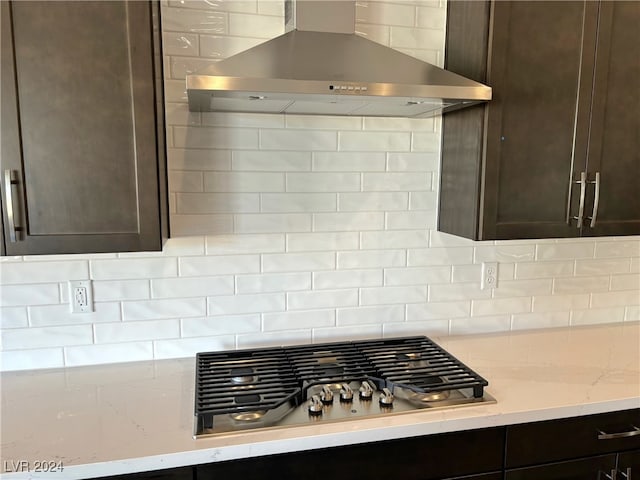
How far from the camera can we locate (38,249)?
1.32 meters


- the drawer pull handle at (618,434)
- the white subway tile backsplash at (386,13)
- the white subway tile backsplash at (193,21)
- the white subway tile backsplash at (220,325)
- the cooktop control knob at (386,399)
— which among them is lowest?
the drawer pull handle at (618,434)

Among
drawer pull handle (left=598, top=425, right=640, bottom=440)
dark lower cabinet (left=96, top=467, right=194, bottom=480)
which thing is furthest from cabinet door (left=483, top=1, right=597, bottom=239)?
dark lower cabinet (left=96, top=467, right=194, bottom=480)

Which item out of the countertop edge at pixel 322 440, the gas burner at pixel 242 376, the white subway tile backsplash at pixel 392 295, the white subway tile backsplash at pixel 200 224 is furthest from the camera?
the white subway tile backsplash at pixel 392 295

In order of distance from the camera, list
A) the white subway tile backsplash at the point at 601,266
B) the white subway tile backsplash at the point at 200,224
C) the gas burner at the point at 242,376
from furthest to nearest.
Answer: the white subway tile backsplash at the point at 601,266 < the white subway tile backsplash at the point at 200,224 < the gas burner at the point at 242,376

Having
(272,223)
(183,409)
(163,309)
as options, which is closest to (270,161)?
(272,223)

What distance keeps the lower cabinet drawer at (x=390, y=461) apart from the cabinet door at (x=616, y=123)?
0.87 m

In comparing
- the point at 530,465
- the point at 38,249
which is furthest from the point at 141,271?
the point at 530,465

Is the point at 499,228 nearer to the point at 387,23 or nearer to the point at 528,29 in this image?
the point at 528,29

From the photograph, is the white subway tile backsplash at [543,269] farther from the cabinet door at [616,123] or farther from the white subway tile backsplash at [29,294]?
A: the white subway tile backsplash at [29,294]

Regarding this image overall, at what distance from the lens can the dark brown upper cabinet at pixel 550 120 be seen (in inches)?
61.7

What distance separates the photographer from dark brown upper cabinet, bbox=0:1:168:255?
1255mm

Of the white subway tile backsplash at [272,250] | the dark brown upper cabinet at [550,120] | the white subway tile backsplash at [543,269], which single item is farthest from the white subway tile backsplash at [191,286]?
the white subway tile backsplash at [543,269]

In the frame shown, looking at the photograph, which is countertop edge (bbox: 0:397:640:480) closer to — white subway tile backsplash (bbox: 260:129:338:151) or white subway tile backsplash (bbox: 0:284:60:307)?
white subway tile backsplash (bbox: 0:284:60:307)

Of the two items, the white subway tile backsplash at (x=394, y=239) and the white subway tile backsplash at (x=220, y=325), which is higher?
the white subway tile backsplash at (x=394, y=239)
